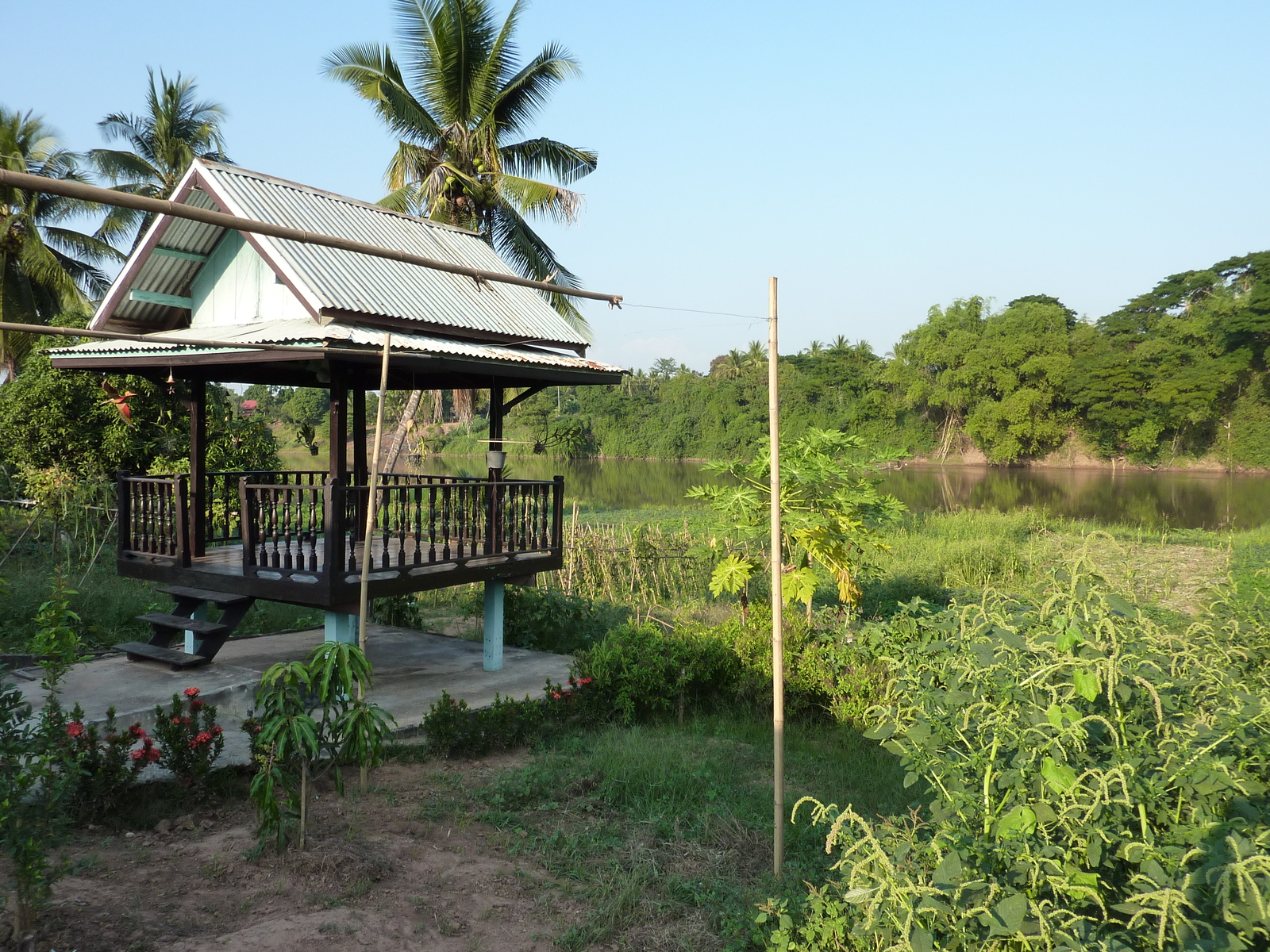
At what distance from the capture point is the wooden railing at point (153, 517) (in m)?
7.67

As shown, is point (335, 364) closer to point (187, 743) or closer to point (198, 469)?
point (198, 469)

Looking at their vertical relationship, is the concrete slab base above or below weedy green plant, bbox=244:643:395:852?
below

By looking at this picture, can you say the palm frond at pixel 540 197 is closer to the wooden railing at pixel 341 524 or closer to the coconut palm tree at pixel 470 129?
the coconut palm tree at pixel 470 129

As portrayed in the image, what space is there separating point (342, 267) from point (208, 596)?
10.9 ft

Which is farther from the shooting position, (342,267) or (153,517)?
(342,267)

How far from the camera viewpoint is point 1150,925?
7.34 feet

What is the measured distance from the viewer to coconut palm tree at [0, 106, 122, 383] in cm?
2103

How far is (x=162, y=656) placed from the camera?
723 centimetres

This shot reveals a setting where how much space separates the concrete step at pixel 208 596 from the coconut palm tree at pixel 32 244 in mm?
16650

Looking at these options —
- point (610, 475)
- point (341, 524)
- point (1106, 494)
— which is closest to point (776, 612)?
point (341, 524)

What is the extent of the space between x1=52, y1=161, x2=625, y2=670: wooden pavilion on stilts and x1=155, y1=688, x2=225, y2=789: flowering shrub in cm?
160

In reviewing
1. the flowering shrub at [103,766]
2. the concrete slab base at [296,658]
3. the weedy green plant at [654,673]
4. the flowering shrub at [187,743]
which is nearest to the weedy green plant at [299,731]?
the flowering shrub at [187,743]

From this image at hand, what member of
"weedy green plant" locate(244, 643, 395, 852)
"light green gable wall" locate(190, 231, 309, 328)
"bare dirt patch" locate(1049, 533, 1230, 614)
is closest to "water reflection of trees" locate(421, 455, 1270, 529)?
"bare dirt patch" locate(1049, 533, 1230, 614)

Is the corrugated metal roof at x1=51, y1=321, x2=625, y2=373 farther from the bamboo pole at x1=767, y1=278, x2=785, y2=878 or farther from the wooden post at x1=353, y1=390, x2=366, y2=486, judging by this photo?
the bamboo pole at x1=767, y1=278, x2=785, y2=878
